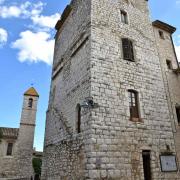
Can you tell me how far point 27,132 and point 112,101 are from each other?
1658 cm

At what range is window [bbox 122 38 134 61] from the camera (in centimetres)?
980

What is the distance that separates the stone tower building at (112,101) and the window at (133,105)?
46 millimetres

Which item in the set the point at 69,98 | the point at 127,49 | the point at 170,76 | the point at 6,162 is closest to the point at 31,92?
the point at 6,162

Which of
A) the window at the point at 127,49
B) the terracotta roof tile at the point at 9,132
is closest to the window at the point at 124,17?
the window at the point at 127,49

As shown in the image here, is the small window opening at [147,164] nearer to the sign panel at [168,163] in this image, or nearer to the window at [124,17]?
the sign panel at [168,163]

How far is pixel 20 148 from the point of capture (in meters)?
21.0

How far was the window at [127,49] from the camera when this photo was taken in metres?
9.80

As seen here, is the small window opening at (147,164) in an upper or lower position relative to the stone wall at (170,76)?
lower

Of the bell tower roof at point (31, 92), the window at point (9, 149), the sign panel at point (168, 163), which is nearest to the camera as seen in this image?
the sign panel at point (168, 163)

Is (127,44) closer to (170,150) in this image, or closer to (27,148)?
(170,150)

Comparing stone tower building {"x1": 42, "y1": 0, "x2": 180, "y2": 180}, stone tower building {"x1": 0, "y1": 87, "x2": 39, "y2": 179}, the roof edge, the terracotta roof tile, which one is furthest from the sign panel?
the terracotta roof tile

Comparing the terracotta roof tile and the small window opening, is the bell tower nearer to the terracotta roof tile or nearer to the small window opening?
the terracotta roof tile

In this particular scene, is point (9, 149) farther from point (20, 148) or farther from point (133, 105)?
point (133, 105)

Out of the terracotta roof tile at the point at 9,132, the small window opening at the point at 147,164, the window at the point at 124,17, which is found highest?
the window at the point at 124,17
